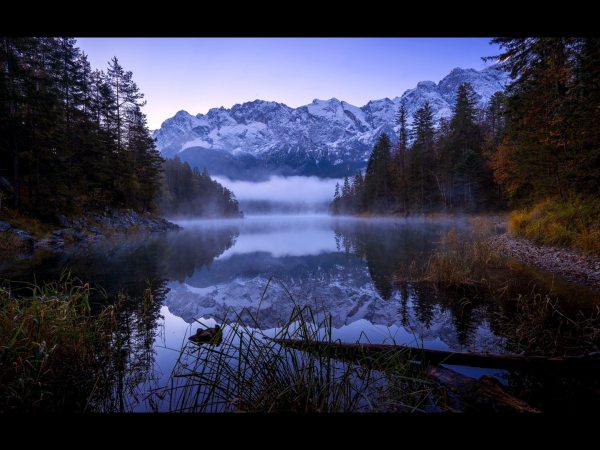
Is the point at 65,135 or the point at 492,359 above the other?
the point at 65,135

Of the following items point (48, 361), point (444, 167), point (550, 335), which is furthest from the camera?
point (444, 167)

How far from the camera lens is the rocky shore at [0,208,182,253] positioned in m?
15.7

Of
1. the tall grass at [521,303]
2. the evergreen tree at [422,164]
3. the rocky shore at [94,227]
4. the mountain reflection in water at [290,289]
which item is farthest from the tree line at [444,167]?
the rocky shore at [94,227]

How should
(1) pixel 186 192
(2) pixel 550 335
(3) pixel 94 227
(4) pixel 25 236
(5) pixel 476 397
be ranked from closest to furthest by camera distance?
(5) pixel 476 397 → (2) pixel 550 335 → (4) pixel 25 236 → (3) pixel 94 227 → (1) pixel 186 192

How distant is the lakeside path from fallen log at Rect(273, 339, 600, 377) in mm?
5152

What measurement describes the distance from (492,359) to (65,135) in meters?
30.1

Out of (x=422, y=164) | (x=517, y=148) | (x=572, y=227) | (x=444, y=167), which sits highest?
(x=422, y=164)

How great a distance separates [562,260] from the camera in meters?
8.06

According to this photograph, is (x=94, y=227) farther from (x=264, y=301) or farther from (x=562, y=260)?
(x=562, y=260)

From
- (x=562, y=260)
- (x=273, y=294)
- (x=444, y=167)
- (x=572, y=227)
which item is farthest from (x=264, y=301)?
(x=444, y=167)

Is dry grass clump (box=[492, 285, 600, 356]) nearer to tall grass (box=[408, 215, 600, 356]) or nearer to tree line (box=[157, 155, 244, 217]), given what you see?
tall grass (box=[408, 215, 600, 356])

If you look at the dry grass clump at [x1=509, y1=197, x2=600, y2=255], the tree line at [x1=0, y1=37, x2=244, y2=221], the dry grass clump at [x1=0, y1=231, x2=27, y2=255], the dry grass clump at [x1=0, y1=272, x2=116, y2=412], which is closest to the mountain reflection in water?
the dry grass clump at [x1=0, y1=272, x2=116, y2=412]

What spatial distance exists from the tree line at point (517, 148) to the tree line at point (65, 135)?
2837 cm

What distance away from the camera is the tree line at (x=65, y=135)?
1741cm
